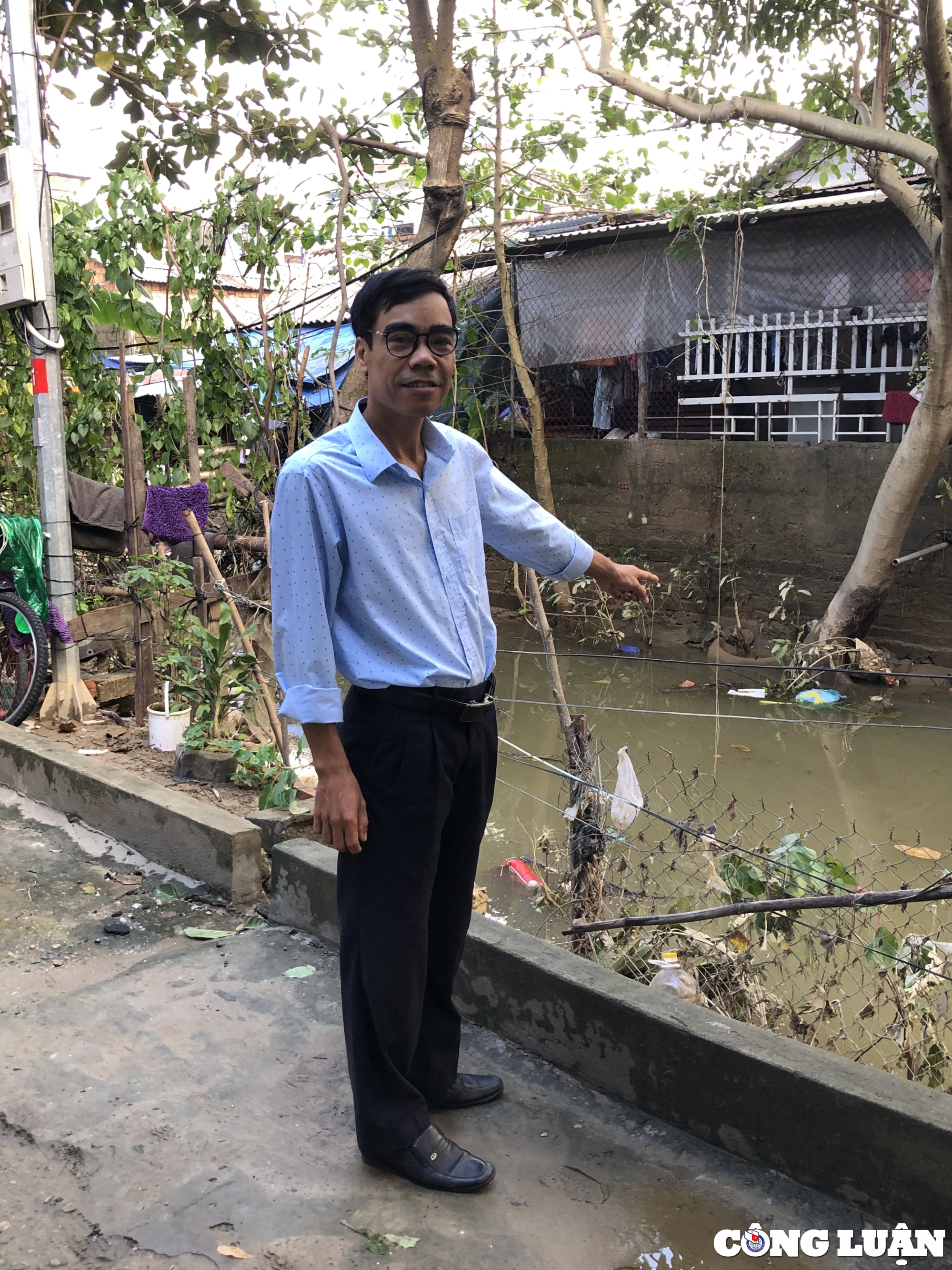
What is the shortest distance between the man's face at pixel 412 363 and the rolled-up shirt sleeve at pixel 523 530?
327 millimetres

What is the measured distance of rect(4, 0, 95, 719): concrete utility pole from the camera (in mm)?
5137

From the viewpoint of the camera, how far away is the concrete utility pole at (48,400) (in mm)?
5137

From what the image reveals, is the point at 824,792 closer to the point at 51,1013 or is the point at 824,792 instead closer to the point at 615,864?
the point at 615,864

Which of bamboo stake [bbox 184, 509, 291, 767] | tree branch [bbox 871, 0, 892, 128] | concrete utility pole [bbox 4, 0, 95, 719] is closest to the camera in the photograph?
bamboo stake [bbox 184, 509, 291, 767]

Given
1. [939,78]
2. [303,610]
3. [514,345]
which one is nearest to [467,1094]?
[303,610]

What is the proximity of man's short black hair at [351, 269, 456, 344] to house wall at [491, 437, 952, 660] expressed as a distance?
680cm

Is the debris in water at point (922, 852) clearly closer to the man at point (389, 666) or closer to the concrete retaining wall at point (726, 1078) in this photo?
the concrete retaining wall at point (726, 1078)

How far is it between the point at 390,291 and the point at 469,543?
521 millimetres

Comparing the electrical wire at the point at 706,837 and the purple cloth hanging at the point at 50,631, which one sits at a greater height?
the purple cloth hanging at the point at 50,631

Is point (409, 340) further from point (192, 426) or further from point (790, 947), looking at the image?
point (192, 426)

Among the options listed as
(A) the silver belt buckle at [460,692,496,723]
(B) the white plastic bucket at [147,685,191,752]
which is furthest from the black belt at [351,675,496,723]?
Answer: (B) the white plastic bucket at [147,685,191,752]

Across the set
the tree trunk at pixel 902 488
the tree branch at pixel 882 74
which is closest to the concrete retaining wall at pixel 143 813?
the tree trunk at pixel 902 488

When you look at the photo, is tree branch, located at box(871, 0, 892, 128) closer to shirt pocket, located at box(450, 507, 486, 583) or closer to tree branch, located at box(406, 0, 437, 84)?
tree branch, located at box(406, 0, 437, 84)

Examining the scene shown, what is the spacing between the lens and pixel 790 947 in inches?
124
